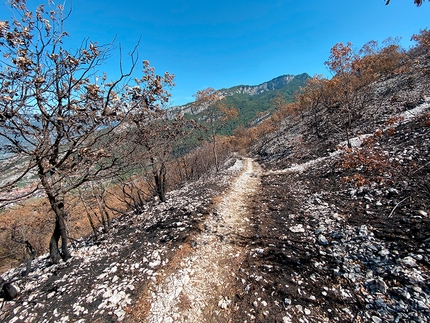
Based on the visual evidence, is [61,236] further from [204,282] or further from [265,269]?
[265,269]

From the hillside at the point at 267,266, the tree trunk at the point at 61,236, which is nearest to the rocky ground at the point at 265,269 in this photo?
the hillside at the point at 267,266

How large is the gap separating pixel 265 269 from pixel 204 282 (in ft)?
5.80

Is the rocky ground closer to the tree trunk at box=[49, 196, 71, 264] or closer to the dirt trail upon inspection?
the dirt trail

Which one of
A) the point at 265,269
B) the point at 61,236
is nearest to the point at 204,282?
the point at 265,269

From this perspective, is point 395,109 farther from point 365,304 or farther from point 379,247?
point 365,304

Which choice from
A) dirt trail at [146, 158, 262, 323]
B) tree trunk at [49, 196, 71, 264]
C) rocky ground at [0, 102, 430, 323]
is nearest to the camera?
rocky ground at [0, 102, 430, 323]

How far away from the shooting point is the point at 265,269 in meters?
5.41

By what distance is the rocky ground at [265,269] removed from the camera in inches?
159

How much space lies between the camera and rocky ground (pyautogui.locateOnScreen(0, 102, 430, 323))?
4035mm

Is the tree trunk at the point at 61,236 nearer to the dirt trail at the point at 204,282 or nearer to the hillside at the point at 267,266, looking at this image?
the hillside at the point at 267,266

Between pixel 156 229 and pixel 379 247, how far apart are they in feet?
25.9

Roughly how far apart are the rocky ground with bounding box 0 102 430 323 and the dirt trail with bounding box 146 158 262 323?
0.09 feet

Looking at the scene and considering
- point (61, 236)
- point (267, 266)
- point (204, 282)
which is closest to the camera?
point (204, 282)

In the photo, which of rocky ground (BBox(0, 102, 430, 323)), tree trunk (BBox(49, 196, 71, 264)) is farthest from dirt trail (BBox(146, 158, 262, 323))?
tree trunk (BBox(49, 196, 71, 264))
